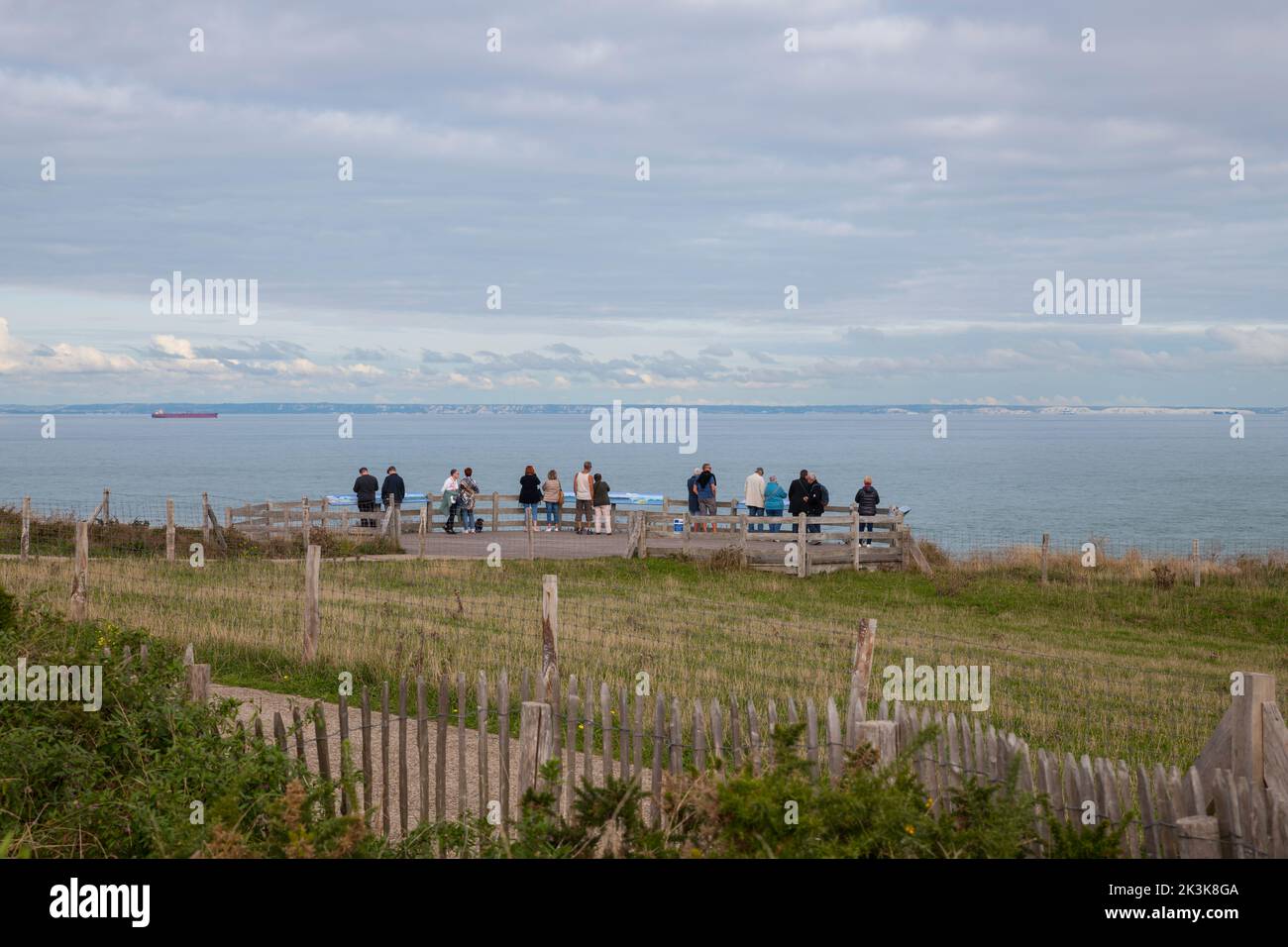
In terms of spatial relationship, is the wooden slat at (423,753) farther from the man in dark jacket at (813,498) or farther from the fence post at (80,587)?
the man in dark jacket at (813,498)

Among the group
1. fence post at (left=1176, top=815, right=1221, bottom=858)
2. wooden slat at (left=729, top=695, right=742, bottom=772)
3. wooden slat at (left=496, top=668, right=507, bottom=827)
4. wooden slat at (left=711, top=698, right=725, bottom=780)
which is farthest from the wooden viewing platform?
fence post at (left=1176, top=815, right=1221, bottom=858)

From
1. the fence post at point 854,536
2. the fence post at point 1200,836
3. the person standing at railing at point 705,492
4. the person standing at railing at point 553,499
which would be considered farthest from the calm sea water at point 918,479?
the fence post at point 1200,836

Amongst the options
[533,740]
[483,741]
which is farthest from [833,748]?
[483,741]

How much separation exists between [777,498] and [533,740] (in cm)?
2628

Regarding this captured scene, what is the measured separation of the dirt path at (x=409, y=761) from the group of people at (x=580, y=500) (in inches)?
804

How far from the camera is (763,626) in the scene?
19516 mm

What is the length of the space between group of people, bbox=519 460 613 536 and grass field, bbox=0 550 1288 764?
257 inches

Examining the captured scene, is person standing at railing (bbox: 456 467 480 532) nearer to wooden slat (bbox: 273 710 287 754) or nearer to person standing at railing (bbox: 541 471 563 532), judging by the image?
person standing at railing (bbox: 541 471 563 532)

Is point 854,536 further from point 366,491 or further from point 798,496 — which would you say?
point 366,491

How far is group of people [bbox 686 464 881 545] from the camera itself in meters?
29.6
